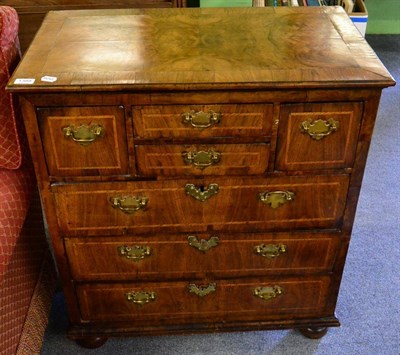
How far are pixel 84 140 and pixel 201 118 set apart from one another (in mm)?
253

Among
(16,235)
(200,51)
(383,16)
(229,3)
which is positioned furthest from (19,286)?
(383,16)

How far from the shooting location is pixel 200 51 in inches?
50.4

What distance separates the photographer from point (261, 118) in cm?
120

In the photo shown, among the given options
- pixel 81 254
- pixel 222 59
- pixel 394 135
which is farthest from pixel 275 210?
pixel 394 135

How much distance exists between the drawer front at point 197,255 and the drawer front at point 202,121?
0.30m

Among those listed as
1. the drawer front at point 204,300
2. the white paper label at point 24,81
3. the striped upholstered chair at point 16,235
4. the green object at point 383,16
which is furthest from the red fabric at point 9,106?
the green object at point 383,16

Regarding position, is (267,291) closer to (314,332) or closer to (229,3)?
(314,332)

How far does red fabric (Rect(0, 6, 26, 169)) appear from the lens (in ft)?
4.10

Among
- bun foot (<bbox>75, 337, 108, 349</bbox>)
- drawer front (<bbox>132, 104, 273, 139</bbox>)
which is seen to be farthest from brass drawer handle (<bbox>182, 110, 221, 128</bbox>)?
bun foot (<bbox>75, 337, 108, 349</bbox>)

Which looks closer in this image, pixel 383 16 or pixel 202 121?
pixel 202 121

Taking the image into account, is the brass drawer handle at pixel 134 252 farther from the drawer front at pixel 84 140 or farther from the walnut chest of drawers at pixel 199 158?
the drawer front at pixel 84 140

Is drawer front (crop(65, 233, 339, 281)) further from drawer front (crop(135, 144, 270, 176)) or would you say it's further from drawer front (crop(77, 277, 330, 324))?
drawer front (crop(135, 144, 270, 176))

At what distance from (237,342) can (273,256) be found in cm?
34

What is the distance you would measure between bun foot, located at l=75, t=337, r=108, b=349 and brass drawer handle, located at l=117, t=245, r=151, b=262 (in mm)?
327
